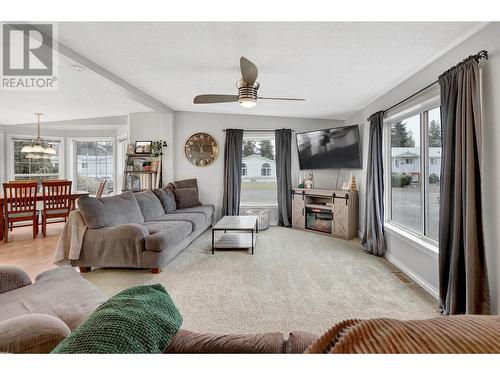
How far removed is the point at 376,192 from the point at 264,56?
8.02 ft

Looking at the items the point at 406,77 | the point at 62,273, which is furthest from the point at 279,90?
the point at 62,273

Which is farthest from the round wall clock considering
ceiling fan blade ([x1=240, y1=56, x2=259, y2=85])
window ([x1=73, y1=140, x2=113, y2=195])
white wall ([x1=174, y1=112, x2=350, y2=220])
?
ceiling fan blade ([x1=240, y1=56, x2=259, y2=85])

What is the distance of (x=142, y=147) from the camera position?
557cm

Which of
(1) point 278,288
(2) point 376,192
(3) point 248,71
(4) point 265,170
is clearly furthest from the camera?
(4) point 265,170

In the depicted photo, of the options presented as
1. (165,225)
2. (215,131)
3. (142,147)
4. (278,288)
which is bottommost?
(278,288)

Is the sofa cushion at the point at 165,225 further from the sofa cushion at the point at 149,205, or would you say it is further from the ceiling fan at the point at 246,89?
the ceiling fan at the point at 246,89

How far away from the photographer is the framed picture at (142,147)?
554cm

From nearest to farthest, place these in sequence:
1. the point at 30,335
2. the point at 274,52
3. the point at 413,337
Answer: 1. the point at 413,337
2. the point at 30,335
3. the point at 274,52

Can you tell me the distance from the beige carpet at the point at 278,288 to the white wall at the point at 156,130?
239 cm

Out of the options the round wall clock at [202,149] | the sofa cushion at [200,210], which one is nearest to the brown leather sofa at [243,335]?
the sofa cushion at [200,210]

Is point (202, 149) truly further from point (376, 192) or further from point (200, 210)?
point (376, 192)

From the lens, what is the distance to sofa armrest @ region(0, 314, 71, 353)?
903mm

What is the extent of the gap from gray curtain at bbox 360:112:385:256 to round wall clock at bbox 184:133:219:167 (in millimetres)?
3169

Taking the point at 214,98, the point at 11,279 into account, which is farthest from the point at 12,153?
the point at 11,279
